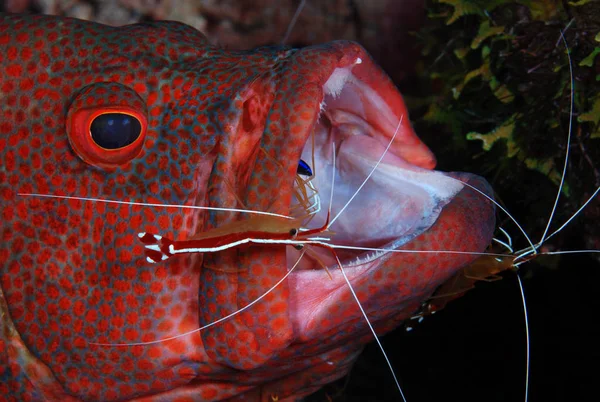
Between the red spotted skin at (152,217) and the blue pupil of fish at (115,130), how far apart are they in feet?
0.11

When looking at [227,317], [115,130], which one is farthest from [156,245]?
[115,130]

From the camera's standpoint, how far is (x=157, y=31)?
226cm

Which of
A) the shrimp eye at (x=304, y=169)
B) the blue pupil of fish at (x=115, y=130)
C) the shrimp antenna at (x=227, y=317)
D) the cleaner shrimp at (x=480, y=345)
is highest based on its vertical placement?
the blue pupil of fish at (x=115, y=130)

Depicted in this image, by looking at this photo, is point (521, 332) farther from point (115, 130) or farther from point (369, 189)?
point (115, 130)

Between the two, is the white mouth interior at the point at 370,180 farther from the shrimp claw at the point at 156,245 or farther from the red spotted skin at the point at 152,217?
the shrimp claw at the point at 156,245

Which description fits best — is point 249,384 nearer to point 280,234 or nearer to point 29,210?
point 280,234

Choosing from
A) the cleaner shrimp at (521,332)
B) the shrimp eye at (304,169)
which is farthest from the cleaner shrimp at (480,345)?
the shrimp eye at (304,169)

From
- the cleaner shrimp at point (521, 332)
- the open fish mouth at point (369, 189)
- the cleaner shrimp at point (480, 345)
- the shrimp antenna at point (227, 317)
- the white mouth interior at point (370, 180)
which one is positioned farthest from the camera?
the cleaner shrimp at point (480, 345)

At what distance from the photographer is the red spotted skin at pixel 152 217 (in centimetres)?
183

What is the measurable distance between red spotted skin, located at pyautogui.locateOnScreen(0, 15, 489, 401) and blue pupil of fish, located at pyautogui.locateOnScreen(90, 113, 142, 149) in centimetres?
3

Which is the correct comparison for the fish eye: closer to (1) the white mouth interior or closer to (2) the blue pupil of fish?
(2) the blue pupil of fish

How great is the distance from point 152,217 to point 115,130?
0.34 m

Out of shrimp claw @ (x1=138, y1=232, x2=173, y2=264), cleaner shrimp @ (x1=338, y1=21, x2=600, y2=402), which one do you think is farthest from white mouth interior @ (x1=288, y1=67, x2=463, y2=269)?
cleaner shrimp @ (x1=338, y1=21, x2=600, y2=402)

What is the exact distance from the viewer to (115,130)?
198 centimetres
